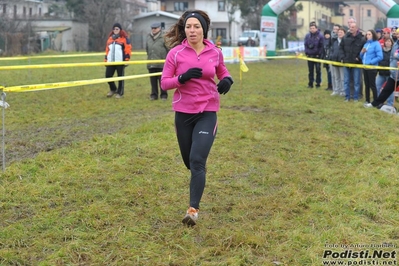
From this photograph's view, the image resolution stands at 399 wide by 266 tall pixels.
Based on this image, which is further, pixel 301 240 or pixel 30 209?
pixel 30 209

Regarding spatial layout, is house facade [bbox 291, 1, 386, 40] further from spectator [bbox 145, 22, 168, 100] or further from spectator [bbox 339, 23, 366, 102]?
spectator [bbox 145, 22, 168, 100]

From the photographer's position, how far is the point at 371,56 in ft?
44.1

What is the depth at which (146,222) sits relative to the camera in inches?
205

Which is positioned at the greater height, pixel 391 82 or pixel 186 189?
pixel 391 82

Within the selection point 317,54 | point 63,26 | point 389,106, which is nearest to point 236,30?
point 63,26

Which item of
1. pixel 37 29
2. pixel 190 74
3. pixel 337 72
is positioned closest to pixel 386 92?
pixel 337 72

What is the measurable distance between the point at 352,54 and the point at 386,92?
187 centimetres

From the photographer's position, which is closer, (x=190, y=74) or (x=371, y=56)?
(x=190, y=74)

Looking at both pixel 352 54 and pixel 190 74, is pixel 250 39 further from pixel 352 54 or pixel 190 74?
pixel 190 74

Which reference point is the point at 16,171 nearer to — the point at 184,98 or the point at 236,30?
the point at 184,98

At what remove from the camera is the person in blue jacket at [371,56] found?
13297 mm

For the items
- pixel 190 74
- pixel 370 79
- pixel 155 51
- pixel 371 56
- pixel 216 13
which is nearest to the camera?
pixel 190 74

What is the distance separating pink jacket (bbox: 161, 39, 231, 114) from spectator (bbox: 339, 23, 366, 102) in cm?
965

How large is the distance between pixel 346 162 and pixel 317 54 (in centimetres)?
998
